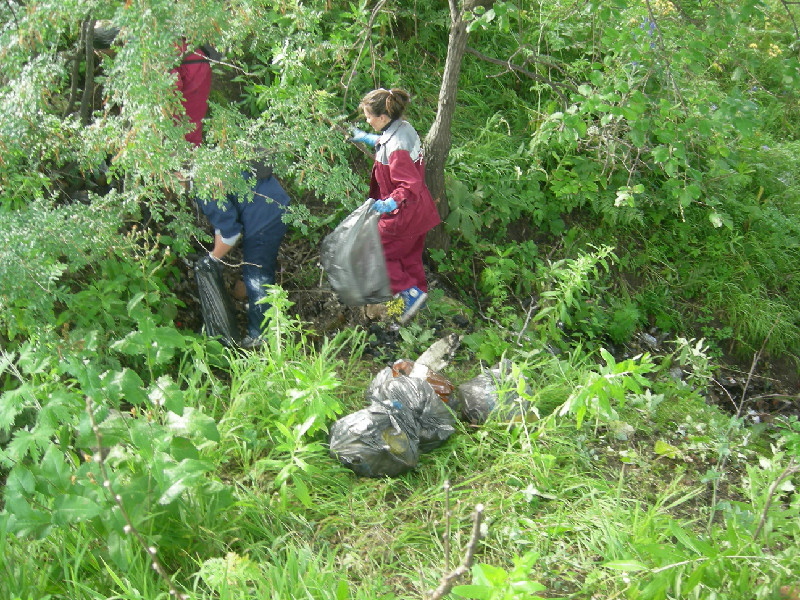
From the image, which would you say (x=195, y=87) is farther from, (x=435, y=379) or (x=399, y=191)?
(x=435, y=379)

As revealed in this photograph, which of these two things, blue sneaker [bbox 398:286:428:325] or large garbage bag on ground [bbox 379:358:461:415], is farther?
blue sneaker [bbox 398:286:428:325]

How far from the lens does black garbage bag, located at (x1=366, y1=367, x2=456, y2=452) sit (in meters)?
2.85

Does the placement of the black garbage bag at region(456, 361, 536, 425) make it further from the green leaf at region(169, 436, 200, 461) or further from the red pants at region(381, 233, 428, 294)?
the green leaf at region(169, 436, 200, 461)

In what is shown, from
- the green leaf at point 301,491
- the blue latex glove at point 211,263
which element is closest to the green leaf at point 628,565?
the green leaf at point 301,491

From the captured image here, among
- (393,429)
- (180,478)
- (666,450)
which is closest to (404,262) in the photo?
(393,429)

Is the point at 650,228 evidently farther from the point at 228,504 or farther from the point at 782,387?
the point at 228,504

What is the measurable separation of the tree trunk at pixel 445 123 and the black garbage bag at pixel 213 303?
150cm

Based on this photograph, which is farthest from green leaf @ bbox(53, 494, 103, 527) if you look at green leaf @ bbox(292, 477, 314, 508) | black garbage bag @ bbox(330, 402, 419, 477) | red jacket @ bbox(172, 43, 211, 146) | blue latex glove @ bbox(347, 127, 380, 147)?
blue latex glove @ bbox(347, 127, 380, 147)

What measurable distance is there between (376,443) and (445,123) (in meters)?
2.18

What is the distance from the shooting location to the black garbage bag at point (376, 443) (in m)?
2.64

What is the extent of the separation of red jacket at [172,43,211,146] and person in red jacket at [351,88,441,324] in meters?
0.87

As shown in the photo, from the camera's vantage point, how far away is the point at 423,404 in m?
2.88

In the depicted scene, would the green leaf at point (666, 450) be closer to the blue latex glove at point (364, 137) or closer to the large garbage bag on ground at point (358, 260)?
the large garbage bag on ground at point (358, 260)

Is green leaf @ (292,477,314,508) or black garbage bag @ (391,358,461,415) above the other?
green leaf @ (292,477,314,508)
